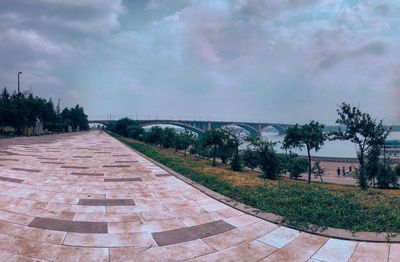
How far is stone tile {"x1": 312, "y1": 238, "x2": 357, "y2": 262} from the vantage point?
4.75 meters

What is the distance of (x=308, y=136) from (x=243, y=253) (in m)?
24.3

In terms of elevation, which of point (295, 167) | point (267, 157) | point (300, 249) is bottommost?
point (295, 167)

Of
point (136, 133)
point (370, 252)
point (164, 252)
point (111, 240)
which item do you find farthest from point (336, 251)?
point (136, 133)

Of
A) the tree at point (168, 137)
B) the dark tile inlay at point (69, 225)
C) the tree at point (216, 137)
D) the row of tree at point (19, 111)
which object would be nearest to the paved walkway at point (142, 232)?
the dark tile inlay at point (69, 225)

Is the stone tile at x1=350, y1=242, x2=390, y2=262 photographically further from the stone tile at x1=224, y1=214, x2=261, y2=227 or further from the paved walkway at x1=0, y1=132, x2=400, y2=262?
the stone tile at x1=224, y1=214, x2=261, y2=227

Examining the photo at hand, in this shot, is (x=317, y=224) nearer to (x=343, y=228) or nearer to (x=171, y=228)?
(x=343, y=228)

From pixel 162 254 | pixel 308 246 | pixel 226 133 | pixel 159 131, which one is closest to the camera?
pixel 162 254

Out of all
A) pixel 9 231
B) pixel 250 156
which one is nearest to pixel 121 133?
pixel 250 156

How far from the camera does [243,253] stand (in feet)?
16.0

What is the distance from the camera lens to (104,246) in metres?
4.95

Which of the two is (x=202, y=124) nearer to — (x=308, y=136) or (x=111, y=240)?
(x=308, y=136)

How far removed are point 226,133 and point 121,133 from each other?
212 feet

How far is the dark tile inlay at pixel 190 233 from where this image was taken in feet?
A: 17.5

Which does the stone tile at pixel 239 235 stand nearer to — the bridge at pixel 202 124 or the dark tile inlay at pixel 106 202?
the dark tile inlay at pixel 106 202
